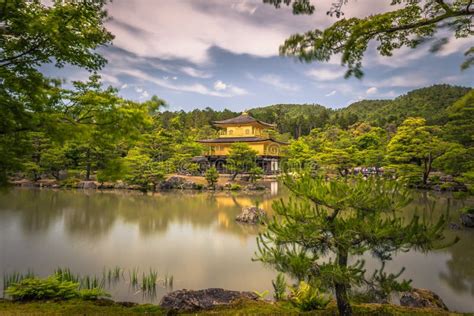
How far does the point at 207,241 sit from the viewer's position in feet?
28.9

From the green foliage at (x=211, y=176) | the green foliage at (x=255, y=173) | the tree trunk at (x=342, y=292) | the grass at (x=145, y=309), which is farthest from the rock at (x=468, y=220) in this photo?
the green foliage at (x=211, y=176)

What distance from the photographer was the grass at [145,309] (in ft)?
11.8

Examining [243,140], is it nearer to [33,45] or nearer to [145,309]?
[145,309]

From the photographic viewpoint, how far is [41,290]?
167 inches

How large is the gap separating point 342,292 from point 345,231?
0.77 m

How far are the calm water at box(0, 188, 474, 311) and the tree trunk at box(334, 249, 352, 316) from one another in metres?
0.94

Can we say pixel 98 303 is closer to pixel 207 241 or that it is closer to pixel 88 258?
pixel 88 258

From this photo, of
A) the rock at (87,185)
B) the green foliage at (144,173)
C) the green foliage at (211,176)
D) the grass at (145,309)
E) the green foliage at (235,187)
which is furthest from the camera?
the green foliage at (211,176)

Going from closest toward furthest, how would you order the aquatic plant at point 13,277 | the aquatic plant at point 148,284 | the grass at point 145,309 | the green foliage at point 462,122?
1. the green foliage at point 462,122
2. the grass at point 145,309
3. the aquatic plant at point 13,277
4. the aquatic plant at point 148,284

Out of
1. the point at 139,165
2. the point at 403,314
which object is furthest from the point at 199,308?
the point at 139,165

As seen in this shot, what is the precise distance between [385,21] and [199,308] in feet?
13.2

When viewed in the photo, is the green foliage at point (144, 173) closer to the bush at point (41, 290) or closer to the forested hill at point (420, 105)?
the bush at point (41, 290)

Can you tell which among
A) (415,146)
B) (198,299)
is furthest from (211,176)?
(198,299)

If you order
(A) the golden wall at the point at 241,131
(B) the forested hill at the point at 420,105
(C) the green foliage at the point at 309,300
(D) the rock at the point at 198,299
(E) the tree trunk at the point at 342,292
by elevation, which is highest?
(B) the forested hill at the point at 420,105
